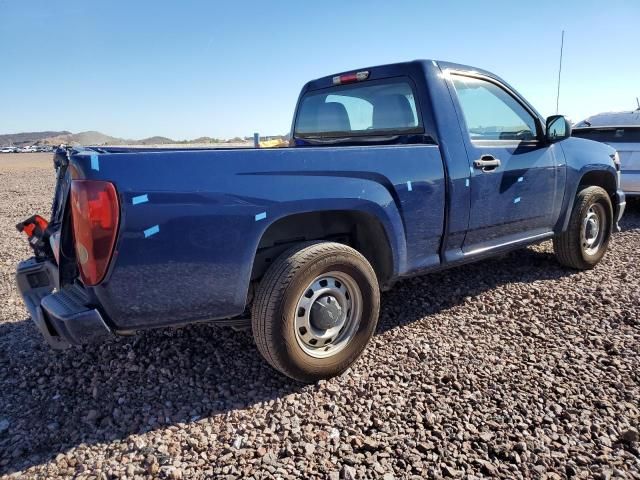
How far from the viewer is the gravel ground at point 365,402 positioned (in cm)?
215

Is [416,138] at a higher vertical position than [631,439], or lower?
higher

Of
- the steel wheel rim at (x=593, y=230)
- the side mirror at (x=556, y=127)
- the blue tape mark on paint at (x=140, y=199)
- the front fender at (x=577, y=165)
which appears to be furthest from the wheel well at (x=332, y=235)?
the steel wheel rim at (x=593, y=230)

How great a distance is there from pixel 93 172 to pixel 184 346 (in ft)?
5.12

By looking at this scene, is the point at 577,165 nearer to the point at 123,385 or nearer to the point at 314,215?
the point at 314,215

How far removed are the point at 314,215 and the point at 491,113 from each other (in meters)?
1.96

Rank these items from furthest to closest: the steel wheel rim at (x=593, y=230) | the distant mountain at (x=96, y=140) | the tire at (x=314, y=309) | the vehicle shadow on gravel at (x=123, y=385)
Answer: the distant mountain at (x=96, y=140)
the steel wheel rim at (x=593, y=230)
the tire at (x=314, y=309)
the vehicle shadow on gravel at (x=123, y=385)

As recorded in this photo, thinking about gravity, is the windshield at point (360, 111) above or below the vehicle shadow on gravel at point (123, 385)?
above

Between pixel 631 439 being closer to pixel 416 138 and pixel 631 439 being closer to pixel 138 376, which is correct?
pixel 416 138

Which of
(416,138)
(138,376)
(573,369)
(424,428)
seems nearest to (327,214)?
Answer: (416,138)

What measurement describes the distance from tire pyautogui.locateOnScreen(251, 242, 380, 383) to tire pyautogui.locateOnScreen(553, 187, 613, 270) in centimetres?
262

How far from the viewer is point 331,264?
2.68m

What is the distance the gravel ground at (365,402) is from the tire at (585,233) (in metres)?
0.78

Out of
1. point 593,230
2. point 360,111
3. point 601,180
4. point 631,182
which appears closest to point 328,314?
point 360,111

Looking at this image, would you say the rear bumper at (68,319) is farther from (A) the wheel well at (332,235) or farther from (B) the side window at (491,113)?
(B) the side window at (491,113)
